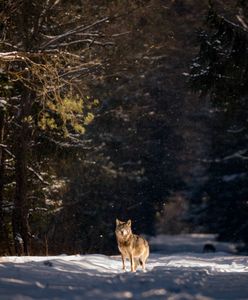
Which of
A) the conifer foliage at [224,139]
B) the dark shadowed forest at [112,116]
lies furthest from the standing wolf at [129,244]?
the conifer foliage at [224,139]

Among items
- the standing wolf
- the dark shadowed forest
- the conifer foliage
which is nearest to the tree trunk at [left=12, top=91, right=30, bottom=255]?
the dark shadowed forest

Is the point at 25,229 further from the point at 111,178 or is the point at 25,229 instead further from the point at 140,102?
the point at 140,102

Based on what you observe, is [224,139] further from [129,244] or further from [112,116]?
[129,244]

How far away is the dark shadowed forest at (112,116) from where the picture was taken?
19.1 meters

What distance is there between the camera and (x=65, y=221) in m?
32.8

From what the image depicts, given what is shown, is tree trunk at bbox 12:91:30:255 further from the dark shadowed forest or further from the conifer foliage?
the conifer foliage

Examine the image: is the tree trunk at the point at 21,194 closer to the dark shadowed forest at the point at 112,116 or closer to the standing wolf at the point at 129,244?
the dark shadowed forest at the point at 112,116

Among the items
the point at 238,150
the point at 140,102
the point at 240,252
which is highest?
the point at 140,102

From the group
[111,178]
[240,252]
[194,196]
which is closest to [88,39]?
[111,178]

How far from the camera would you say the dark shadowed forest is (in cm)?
1914

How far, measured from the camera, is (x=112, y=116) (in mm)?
38406

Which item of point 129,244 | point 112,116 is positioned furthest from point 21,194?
point 112,116

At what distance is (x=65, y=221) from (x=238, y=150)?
45.9 feet

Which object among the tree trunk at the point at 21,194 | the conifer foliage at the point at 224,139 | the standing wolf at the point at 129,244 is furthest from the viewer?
the tree trunk at the point at 21,194
